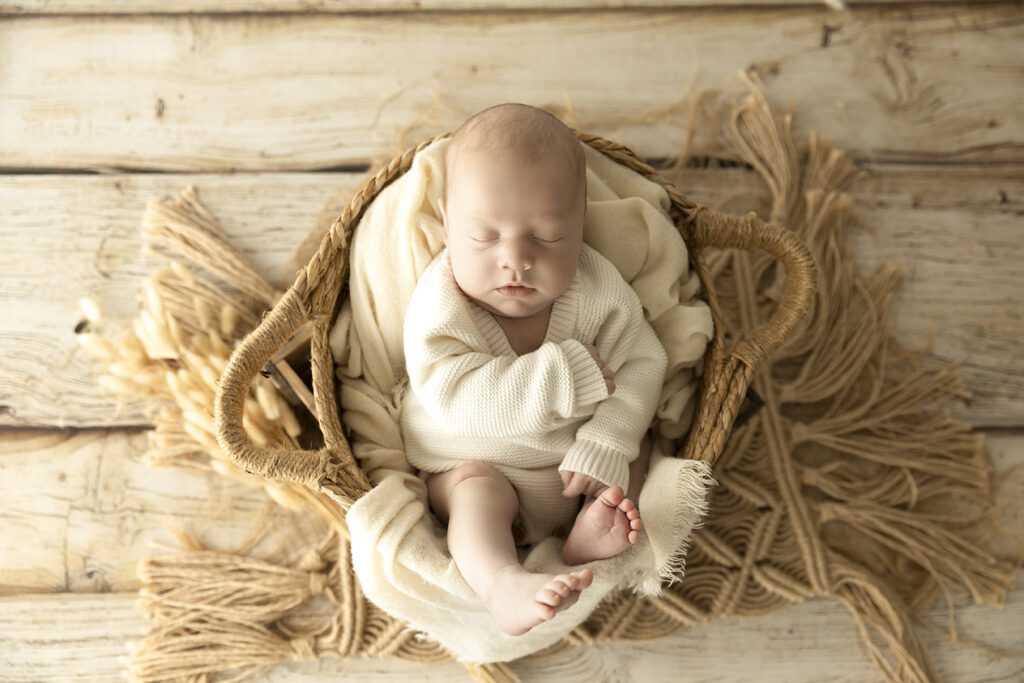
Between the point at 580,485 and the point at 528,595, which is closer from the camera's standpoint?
the point at 528,595

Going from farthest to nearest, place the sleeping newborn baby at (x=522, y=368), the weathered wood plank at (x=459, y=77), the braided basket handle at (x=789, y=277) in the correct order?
the weathered wood plank at (x=459, y=77) < the braided basket handle at (x=789, y=277) < the sleeping newborn baby at (x=522, y=368)

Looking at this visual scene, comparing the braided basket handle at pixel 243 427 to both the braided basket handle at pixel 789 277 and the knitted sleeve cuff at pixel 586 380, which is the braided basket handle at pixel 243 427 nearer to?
the knitted sleeve cuff at pixel 586 380

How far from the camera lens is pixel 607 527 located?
1.04m

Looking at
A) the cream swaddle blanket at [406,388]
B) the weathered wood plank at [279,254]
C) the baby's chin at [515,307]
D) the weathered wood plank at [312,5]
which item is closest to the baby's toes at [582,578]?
the cream swaddle blanket at [406,388]

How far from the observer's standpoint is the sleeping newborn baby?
41.4 inches

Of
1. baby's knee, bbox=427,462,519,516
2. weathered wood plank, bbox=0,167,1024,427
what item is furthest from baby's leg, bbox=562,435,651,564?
weathered wood plank, bbox=0,167,1024,427

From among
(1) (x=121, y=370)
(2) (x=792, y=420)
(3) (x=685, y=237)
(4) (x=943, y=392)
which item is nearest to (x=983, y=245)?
(4) (x=943, y=392)

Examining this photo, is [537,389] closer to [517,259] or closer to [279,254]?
[517,259]

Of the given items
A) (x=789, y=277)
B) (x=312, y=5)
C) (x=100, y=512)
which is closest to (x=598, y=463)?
(x=789, y=277)

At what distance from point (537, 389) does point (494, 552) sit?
22cm

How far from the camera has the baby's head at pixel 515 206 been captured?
105cm

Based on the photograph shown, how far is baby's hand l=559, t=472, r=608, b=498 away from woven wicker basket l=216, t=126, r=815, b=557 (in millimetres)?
162

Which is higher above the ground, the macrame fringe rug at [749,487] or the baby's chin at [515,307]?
the baby's chin at [515,307]

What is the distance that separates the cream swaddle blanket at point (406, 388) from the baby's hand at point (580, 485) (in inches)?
3.1
